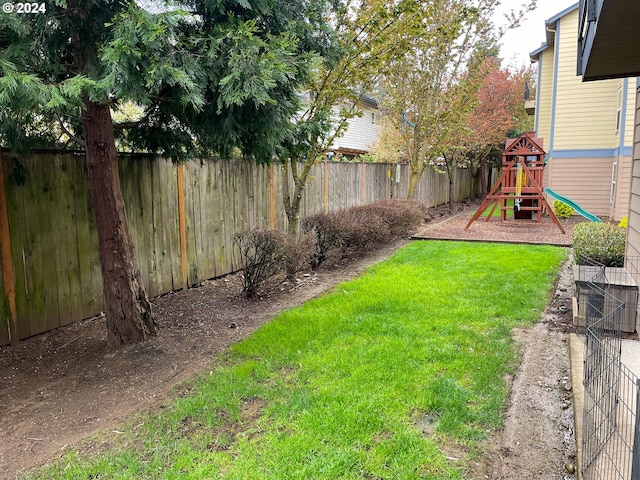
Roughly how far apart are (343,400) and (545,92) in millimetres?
16473

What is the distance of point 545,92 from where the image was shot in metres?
16.4

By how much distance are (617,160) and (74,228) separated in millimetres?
13329

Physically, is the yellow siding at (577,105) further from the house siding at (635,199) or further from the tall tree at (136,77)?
the tall tree at (136,77)

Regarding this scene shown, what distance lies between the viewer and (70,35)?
3646mm

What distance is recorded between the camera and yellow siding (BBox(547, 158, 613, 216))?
46.2 ft

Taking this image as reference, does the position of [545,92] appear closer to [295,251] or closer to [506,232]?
[506,232]

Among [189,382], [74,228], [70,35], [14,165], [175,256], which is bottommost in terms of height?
[189,382]

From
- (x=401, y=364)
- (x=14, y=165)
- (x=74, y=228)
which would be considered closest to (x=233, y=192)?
(x=74, y=228)

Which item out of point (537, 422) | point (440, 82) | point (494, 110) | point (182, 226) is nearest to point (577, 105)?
point (440, 82)

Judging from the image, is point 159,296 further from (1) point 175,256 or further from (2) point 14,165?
(2) point 14,165

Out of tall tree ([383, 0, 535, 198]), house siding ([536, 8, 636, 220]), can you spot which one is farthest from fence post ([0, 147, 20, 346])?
house siding ([536, 8, 636, 220])

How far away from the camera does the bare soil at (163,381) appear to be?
285 cm

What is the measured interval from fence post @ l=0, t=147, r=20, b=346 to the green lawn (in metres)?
2.00
